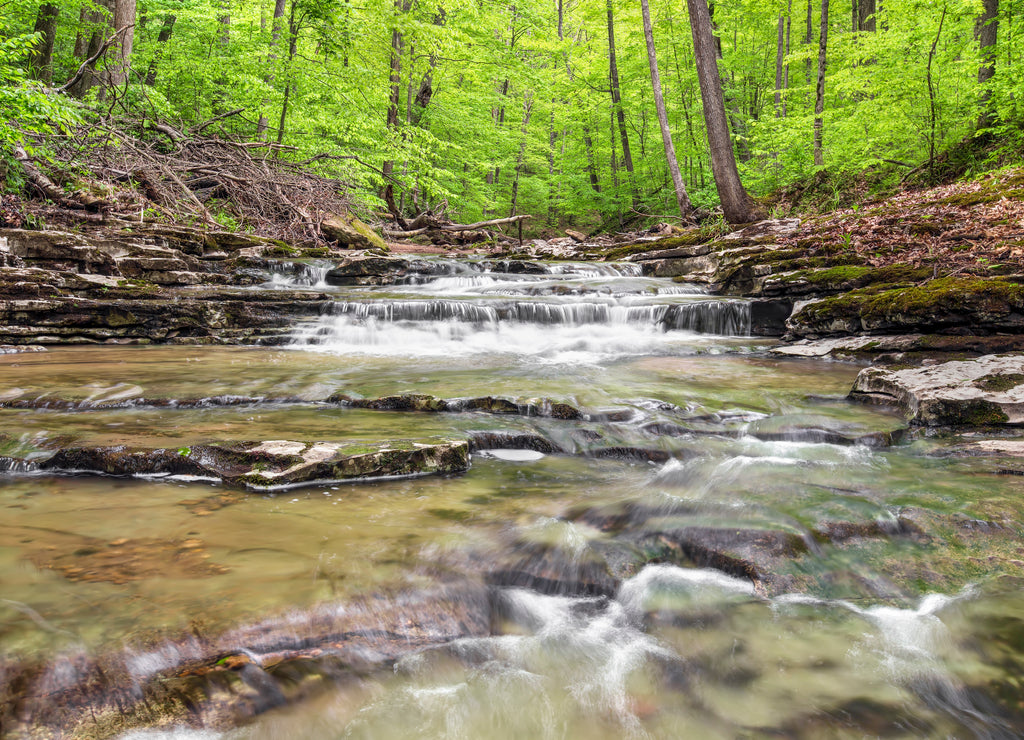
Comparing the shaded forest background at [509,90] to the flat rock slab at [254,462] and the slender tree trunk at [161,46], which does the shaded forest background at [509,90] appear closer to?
the slender tree trunk at [161,46]

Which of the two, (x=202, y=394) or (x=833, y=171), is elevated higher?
(x=833, y=171)

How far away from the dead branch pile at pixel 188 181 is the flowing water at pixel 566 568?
607cm

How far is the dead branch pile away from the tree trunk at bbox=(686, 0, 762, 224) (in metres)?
8.73

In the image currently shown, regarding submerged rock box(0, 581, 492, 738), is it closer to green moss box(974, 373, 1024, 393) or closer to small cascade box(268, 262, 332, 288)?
green moss box(974, 373, 1024, 393)

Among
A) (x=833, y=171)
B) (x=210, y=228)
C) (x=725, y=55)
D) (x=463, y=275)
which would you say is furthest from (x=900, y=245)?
(x=725, y=55)

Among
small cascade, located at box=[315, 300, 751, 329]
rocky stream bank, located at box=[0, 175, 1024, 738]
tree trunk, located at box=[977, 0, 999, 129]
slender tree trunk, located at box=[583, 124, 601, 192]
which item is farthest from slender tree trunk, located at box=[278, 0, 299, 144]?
slender tree trunk, located at box=[583, 124, 601, 192]

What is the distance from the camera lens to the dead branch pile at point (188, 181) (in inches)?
351

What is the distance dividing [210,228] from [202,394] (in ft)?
23.8

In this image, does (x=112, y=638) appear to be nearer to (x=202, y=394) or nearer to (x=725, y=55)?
(x=202, y=394)

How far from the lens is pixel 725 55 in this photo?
20.1m

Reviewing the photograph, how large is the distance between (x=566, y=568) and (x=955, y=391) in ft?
11.5

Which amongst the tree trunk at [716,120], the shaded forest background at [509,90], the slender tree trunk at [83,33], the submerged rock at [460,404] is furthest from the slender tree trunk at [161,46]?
the submerged rock at [460,404]

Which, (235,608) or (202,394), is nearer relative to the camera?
(235,608)

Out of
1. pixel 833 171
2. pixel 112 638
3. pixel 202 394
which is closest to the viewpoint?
pixel 112 638
